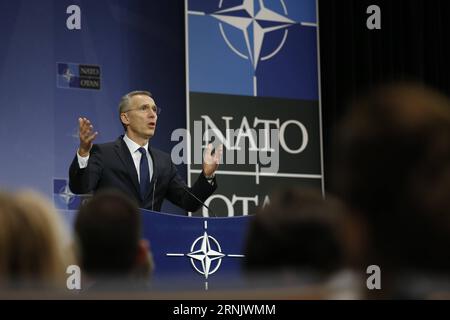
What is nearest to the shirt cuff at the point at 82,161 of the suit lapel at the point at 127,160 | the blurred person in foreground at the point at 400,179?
the suit lapel at the point at 127,160

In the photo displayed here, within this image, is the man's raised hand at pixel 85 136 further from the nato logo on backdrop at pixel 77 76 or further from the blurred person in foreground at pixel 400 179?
the blurred person in foreground at pixel 400 179

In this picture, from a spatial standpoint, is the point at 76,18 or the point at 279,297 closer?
the point at 279,297

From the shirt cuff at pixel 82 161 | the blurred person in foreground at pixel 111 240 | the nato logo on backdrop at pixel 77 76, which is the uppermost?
the nato logo on backdrop at pixel 77 76

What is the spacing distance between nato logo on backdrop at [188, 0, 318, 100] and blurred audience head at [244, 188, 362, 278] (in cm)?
581

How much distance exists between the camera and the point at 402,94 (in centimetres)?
77

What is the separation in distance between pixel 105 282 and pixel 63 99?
5.66m

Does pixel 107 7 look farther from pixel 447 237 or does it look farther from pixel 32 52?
pixel 447 237

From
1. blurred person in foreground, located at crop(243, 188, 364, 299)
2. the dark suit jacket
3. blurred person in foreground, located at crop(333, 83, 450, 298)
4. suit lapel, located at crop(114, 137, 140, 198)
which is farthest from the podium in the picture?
blurred person in foreground, located at crop(333, 83, 450, 298)

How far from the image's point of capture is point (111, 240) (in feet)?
3.76

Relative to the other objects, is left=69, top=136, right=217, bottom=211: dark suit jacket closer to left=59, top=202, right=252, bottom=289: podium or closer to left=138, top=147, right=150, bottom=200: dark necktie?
left=138, top=147, right=150, bottom=200: dark necktie

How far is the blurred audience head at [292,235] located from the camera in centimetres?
98

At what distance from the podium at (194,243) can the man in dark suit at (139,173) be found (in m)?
0.40

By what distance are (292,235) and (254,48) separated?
611 centimetres
